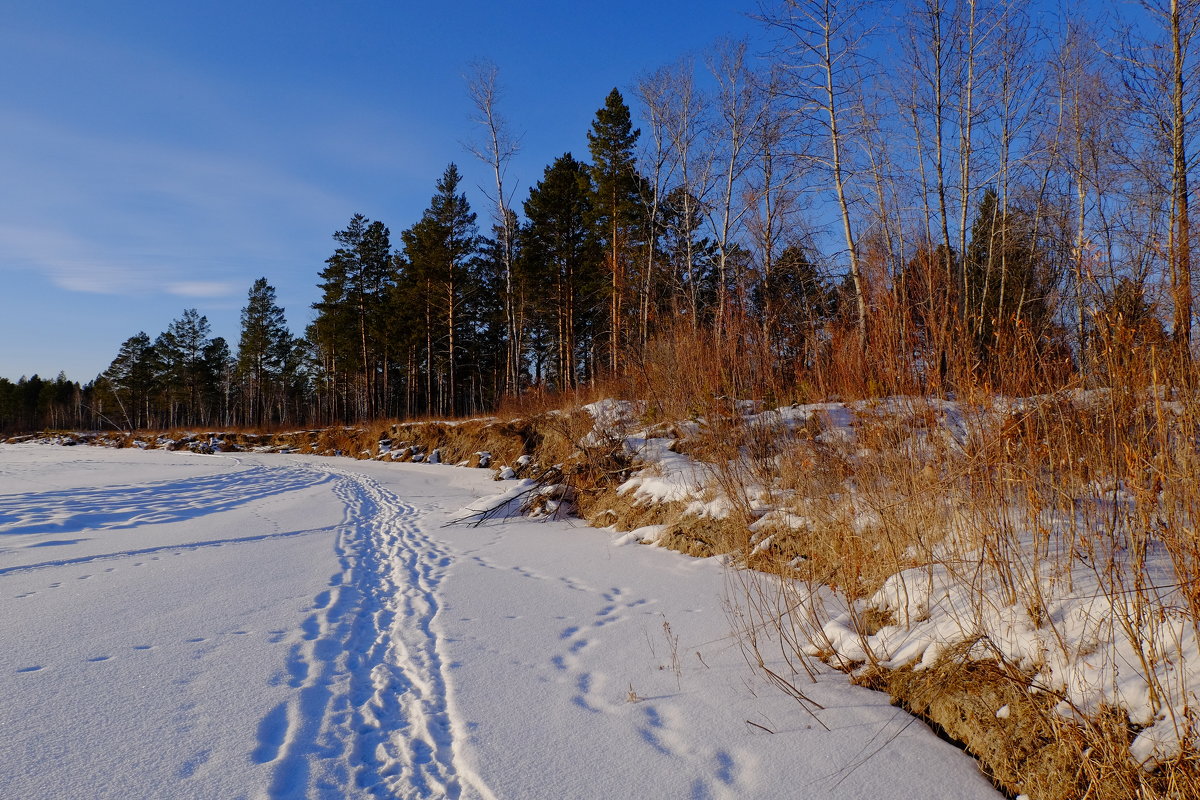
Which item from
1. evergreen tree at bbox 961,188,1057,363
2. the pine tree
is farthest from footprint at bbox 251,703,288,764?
the pine tree

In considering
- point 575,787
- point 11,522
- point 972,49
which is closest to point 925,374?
point 575,787

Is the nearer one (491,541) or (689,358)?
(491,541)

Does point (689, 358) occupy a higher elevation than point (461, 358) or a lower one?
lower

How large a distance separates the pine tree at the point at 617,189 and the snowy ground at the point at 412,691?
49.7ft

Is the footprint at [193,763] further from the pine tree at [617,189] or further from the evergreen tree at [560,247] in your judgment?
the evergreen tree at [560,247]

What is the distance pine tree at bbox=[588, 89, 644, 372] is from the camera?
19516 mm

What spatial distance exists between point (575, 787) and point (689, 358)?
6760 mm

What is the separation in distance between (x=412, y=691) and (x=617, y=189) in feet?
63.6

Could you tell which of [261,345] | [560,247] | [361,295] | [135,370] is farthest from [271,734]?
[135,370]

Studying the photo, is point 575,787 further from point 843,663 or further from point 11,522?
point 11,522

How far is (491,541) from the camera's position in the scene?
6.97m

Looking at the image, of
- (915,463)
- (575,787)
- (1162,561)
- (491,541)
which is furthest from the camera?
(491,541)

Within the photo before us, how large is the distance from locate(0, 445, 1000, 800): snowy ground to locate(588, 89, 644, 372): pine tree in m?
15.1

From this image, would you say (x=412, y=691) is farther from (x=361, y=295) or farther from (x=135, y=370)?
(x=135, y=370)
